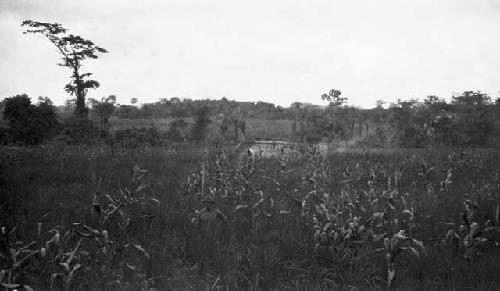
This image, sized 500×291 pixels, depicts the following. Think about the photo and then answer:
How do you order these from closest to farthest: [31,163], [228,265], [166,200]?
[228,265], [166,200], [31,163]

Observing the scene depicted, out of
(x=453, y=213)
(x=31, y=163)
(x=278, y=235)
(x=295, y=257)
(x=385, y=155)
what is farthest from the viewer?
(x=385, y=155)

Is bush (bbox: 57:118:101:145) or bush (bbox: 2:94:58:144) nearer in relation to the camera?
bush (bbox: 2:94:58:144)

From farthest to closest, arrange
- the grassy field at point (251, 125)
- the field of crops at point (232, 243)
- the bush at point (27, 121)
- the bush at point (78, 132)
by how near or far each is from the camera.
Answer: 1. the grassy field at point (251, 125)
2. the bush at point (78, 132)
3. the bush at point (27, 121)
4. the field of crops at point (232, 243)

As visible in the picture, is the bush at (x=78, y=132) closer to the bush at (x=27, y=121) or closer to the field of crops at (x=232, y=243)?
the bush at (x=27, y=121)

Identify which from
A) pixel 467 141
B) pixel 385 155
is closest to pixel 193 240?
pixel 385 155

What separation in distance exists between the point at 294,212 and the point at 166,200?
252 centimetres

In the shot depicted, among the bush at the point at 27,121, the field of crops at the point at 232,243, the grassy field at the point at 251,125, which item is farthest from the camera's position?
the grassy field at the point at 251,125

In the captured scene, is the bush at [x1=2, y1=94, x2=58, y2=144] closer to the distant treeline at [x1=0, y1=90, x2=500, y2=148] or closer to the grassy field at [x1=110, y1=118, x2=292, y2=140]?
the distant treeline at [x1=0, y1=90, x2=500, y2=148]

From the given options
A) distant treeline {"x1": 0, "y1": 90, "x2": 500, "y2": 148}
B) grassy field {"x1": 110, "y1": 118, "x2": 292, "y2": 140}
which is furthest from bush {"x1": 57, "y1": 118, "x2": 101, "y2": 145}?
grassy field {"x1": 110, "y1": 118, "x2": 292, "y2": 140}

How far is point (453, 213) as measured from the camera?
6.21 metres

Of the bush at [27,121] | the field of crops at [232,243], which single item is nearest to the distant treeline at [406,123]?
the bush at [27,121]

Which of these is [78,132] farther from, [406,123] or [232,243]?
[406,123]

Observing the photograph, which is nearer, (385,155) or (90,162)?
(90,162)

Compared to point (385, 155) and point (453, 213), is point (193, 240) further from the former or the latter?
point (385, 155)
